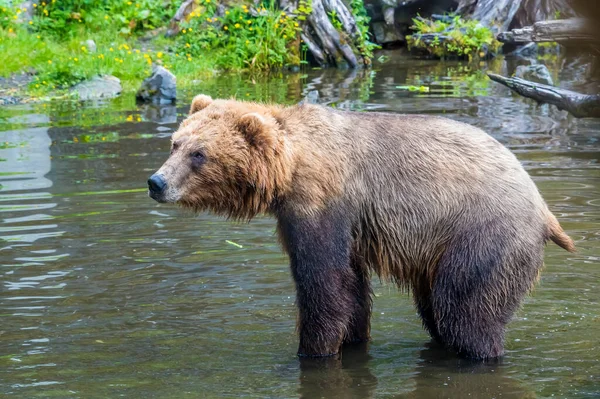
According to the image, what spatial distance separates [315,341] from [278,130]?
4.31 feet

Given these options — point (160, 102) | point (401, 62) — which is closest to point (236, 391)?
point (160, 102)

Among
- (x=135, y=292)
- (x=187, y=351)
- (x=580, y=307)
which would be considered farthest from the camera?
(x=135, y=292)

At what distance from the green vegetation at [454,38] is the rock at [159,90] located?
27.3 ft

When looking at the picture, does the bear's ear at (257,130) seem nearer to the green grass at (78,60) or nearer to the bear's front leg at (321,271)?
the bear's front leg at (321,271)

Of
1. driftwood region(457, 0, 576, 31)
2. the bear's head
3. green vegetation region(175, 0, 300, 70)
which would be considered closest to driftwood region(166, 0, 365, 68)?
green vegetation region(175, 0, 300, 70)

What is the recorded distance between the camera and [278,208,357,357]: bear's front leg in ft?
16.8

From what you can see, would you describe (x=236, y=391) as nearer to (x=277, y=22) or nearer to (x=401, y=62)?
(x=277, y=22)

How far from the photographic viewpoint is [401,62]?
2172 centimetres

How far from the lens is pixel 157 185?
5.08 m

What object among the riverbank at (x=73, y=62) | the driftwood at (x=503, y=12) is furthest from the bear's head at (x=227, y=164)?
the driftwood at (x=503, y=12)

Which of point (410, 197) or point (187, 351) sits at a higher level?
point (410, 197)

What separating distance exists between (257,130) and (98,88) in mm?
11967

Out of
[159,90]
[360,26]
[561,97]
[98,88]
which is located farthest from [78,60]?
[561,97]

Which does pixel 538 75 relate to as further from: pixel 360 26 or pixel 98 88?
pixel 98 88
